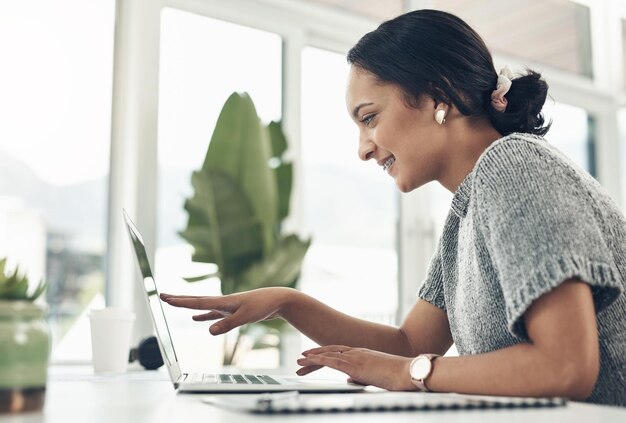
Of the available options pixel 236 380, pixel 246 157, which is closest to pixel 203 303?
pixel 236 380

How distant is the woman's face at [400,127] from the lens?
136 centimetres

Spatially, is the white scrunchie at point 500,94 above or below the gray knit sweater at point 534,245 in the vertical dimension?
above

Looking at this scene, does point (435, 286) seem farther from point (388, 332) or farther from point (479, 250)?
point (479, 250)

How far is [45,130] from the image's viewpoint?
249cm

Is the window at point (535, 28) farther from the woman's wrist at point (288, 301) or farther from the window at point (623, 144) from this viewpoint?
the woman's wrist at point (288, 301)

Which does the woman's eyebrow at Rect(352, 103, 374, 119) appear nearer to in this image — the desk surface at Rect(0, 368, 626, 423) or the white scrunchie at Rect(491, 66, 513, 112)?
the white scrunchie at Rect(491, 66, 513, 112)

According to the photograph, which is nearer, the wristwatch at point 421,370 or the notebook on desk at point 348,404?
the notebook on desk at point 348,404

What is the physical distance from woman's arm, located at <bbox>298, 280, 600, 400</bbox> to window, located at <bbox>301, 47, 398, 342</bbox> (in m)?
1.98

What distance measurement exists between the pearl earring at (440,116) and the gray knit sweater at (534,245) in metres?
0.17

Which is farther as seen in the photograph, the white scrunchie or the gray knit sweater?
the white scrunchie

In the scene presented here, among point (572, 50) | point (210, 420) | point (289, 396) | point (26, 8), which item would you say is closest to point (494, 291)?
point (289, 396)

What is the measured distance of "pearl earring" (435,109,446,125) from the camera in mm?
1335

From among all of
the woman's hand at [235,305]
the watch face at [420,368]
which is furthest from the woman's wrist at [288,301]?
the watch face at [420,368]

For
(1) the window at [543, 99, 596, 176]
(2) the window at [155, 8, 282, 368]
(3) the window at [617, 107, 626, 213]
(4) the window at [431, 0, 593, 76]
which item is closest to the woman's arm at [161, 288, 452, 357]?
(2) the window at [155, 8, 282, 368]
